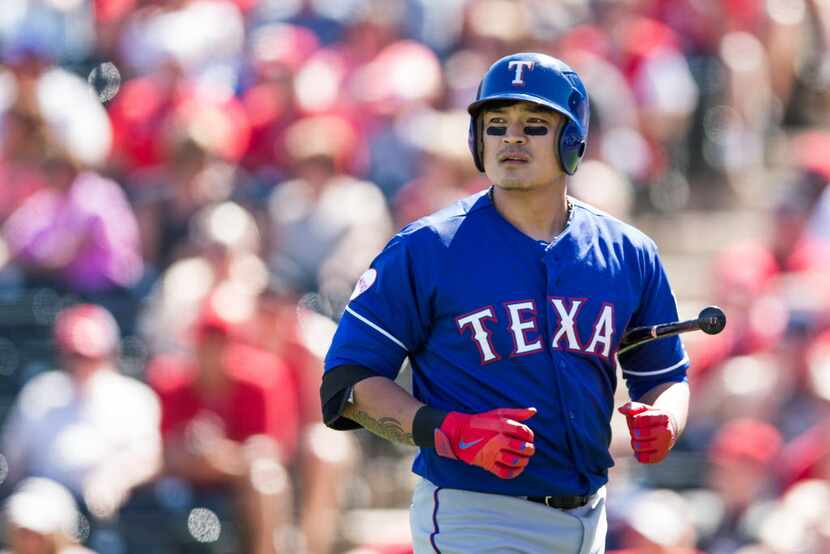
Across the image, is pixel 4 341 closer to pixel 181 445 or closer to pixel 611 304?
pixel 181 445

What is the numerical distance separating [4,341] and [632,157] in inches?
157

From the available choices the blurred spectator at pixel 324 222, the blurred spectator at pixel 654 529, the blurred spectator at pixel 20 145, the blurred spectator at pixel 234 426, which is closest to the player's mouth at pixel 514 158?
the blurred spectator at pixel 654 529

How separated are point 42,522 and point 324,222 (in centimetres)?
246

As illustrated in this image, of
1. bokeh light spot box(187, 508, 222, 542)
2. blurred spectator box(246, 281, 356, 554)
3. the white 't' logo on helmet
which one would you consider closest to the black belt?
the white 't' logo on helmet

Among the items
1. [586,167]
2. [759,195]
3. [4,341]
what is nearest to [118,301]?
[4,341]

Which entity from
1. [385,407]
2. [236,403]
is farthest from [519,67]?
[236,403]

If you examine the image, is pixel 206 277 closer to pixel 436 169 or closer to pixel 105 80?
pixel 436 169

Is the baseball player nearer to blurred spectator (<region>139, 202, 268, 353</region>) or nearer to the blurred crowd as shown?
the blurred crowd

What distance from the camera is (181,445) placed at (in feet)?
25.5

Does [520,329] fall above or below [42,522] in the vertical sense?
above

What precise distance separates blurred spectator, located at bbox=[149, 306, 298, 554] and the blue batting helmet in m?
3.29

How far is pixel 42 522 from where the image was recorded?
24.1ft

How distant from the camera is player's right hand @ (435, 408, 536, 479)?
4207mm

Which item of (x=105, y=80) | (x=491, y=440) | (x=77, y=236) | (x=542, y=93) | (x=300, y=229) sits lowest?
(x=491, y=440)
